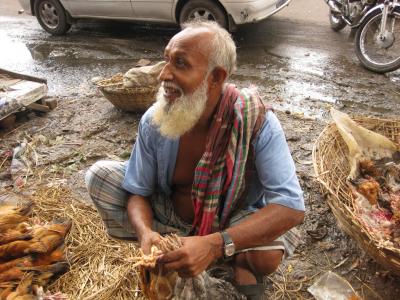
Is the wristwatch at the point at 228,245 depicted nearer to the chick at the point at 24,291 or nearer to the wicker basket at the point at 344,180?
the wicker basket at the point at 344,180

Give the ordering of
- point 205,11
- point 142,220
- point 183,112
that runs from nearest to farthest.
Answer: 1. point 183,112
2. point 142,220
3. point 205,11

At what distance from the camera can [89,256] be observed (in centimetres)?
281

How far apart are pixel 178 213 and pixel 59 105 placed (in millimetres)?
3248

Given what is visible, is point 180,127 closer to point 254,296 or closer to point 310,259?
point 254,296

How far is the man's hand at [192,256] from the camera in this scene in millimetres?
1768

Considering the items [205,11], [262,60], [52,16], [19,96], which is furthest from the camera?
[52,16]

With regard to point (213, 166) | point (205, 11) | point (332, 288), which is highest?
point (205, 11)

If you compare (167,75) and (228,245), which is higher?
(167,75)

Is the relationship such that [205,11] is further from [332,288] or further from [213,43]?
[332,288]

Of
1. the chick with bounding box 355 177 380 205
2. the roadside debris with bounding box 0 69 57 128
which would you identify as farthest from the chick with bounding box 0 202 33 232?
the chick with bounding box 355 177 380 205

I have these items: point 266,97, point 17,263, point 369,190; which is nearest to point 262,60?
point 266,97

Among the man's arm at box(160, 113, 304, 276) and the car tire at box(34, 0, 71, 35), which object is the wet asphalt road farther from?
the man's arm at box(160, 113, 304, 276)

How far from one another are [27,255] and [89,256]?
1.51ft

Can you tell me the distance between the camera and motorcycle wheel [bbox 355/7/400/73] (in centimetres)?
530
